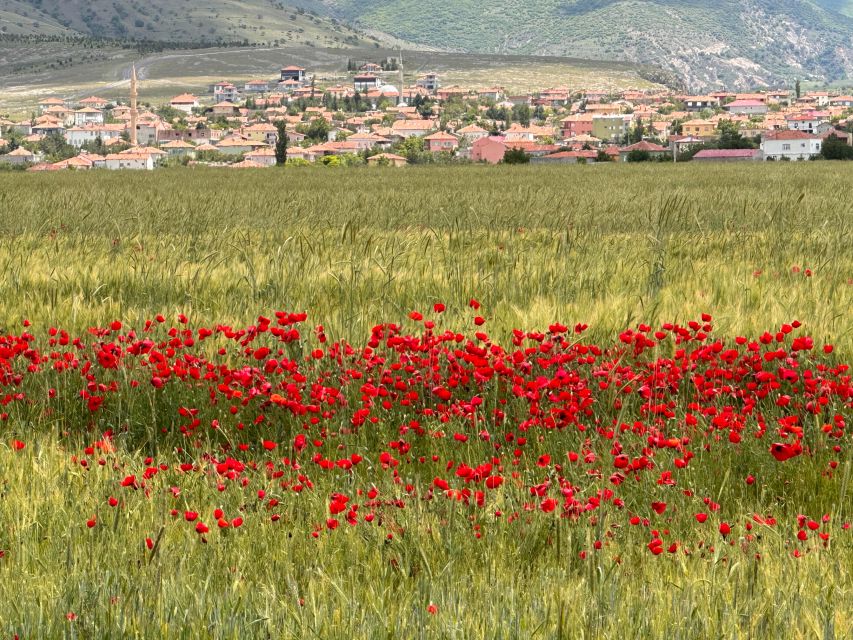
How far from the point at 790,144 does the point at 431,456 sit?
A: 476 feet

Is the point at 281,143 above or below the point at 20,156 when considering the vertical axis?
above

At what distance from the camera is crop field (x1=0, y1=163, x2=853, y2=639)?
2.70 meters

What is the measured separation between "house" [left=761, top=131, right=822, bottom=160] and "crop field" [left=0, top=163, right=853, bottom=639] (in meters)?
138

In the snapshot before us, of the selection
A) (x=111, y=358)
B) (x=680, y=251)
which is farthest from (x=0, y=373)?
(x=680, y=251)

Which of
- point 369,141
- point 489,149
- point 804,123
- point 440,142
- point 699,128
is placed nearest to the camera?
point 489,149

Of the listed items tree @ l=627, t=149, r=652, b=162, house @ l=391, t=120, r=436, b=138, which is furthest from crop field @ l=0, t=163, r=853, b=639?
house @ l=391, t=120, r=436, b=138

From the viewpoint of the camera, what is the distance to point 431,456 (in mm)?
4441

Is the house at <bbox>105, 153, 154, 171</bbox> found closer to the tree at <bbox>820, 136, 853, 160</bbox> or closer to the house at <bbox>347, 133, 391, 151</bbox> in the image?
the house at <bbox>347, 133, 391, 151</bbox>

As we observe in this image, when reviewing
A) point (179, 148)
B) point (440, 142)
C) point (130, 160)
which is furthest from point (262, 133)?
point (130, 160)

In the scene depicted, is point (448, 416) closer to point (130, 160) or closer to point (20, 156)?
point (130, 160)

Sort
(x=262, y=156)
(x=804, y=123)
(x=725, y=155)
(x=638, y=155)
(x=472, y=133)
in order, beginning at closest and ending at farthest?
(x=638, y=155)
(x=725, y=155)
(x=262, y=156)
(x=804, y=123)
(x=472, y=133)

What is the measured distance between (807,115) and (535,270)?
7921 inches

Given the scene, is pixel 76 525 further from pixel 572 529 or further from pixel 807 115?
pixel 807 115

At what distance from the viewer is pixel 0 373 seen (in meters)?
5.53
